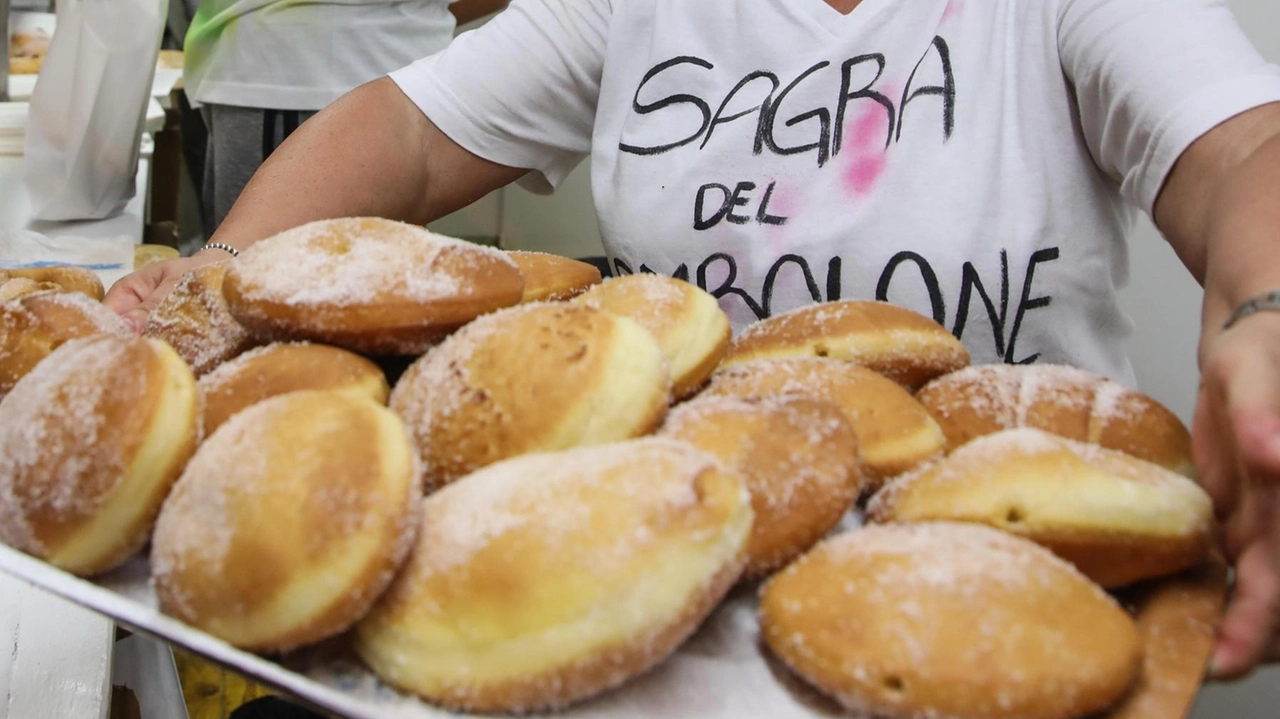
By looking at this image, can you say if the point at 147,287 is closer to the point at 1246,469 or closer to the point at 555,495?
the point at 555,495

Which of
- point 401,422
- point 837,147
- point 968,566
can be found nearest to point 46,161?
point 837,147

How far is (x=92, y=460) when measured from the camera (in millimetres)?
447

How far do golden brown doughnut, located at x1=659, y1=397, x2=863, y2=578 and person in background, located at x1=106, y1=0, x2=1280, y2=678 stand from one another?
12.9 inches

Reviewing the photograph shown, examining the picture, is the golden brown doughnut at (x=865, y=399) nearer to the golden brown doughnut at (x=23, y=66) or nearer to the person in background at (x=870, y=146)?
the person in background at (x=870, y=146)

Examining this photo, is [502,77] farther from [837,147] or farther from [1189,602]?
[1189,602]

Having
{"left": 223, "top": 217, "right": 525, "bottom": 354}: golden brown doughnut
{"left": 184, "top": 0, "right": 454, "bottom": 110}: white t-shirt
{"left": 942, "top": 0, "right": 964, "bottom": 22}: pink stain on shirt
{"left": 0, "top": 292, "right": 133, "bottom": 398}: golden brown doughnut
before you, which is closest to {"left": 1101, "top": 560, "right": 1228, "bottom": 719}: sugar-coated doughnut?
{"left": 223, "top": 217, "right": 525, "bottom": 354}: golden brown doughnut

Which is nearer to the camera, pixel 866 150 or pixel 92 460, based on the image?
pixel 92 460

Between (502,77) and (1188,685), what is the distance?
3.59ft

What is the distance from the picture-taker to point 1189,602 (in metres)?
0.43

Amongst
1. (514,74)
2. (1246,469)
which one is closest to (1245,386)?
(1246,469)

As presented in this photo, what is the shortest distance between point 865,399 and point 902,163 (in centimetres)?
53

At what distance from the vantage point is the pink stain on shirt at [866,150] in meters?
1.01

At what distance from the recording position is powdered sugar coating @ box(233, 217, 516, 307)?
54cm

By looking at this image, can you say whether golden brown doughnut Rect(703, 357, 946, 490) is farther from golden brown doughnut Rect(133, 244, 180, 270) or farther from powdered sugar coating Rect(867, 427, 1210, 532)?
golden brown doughnut Rect(133, 244, 180, 270)
